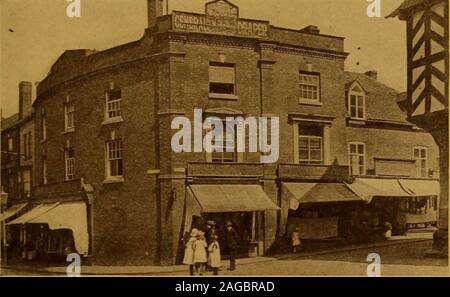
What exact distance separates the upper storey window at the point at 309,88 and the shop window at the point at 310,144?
0.85m

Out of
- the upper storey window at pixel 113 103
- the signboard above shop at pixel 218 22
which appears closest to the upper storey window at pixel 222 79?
the signboard above shop at pixel 218 22

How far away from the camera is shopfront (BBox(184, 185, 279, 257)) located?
15.8m

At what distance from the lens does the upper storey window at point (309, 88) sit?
1795 cm

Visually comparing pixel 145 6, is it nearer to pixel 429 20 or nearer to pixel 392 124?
pixel 429 20

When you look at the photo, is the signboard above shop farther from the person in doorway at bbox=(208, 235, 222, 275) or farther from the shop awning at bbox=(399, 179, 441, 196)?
the shop awning at bbox=(399, 179, 441, 196)

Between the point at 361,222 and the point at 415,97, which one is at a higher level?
the point at 415,97

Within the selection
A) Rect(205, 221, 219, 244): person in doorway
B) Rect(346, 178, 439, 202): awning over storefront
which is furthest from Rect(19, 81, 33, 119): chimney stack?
Rect(346, 178, 439, 202): awning over storefront

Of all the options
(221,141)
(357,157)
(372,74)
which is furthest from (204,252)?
(357,157)

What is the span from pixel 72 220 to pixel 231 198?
203 inches

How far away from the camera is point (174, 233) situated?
16062 mm
